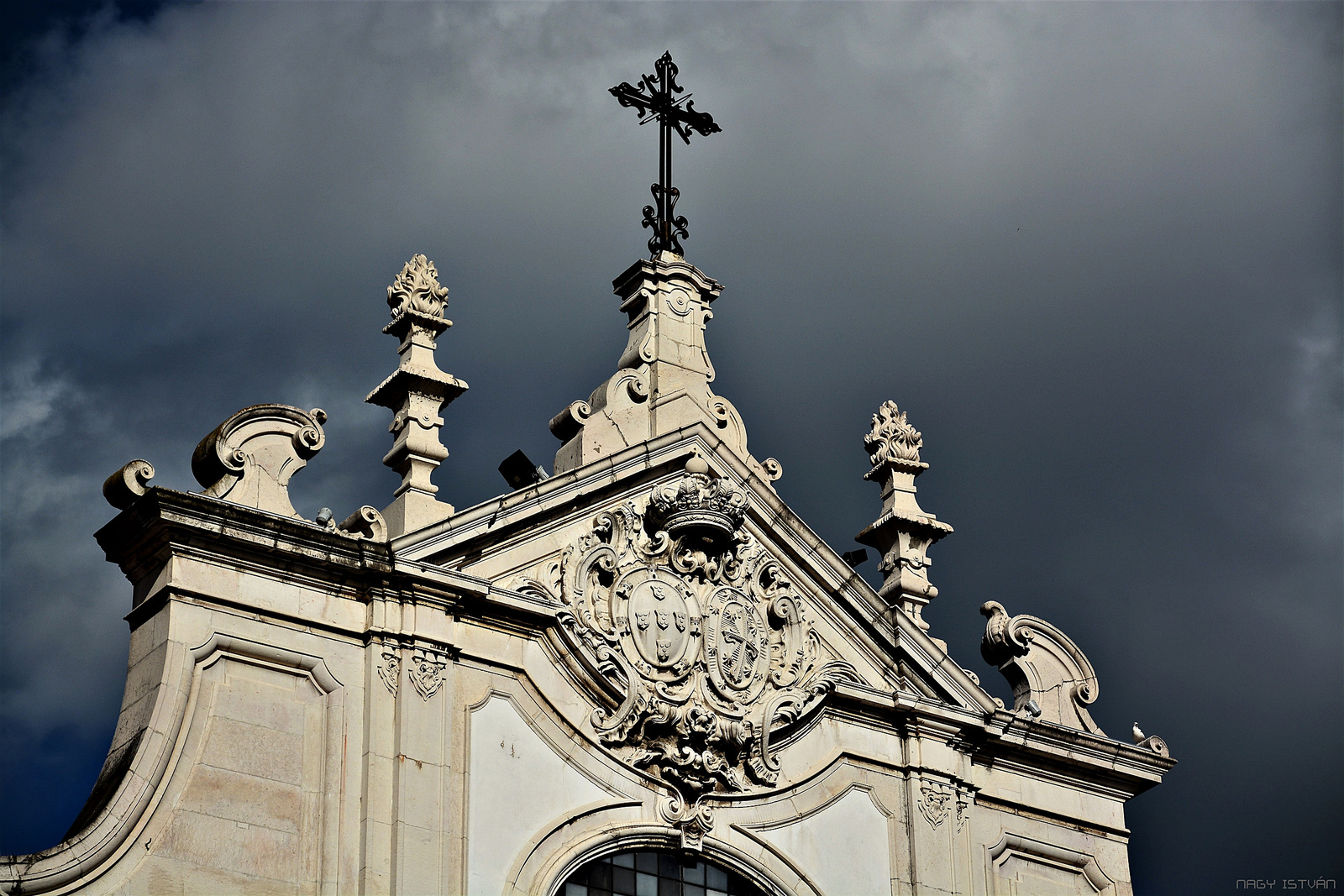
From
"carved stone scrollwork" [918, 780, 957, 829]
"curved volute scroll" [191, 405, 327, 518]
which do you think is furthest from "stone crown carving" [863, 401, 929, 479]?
"curved volute scroll" [191, 405, 327, 518]

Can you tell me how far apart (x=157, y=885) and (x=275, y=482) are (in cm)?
399

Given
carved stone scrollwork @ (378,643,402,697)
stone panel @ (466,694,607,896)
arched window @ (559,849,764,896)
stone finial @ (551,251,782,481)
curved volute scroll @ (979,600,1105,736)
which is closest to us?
stone panel @ (466,694,607,896)

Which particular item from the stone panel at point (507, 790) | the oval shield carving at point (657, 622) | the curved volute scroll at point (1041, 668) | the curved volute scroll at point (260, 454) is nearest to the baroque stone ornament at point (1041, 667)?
the curved volute scroll at point (1041, 668)

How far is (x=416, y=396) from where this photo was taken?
2323cm

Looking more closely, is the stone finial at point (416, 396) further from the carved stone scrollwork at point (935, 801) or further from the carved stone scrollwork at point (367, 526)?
the carved stone scrollwork at point (935, 801)

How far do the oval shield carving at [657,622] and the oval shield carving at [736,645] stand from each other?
0.21 metres

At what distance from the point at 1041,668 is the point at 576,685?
19.5ft

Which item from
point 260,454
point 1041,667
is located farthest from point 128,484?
point 1041,667

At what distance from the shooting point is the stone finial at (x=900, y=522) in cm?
2594

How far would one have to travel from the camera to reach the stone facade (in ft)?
68.6

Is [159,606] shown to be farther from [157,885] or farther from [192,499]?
[157,885]

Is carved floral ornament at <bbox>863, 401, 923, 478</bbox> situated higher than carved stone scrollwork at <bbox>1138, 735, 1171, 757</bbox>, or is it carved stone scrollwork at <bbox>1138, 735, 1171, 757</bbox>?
carved floral ornament at <bbox>863, 401, 923, 478</bbox>

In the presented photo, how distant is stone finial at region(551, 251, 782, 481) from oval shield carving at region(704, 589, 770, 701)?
1594 millimetres

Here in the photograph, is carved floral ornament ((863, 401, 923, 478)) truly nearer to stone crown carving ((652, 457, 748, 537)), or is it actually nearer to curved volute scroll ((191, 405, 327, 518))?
stone crown carving ((652, 457, 748, 537))
